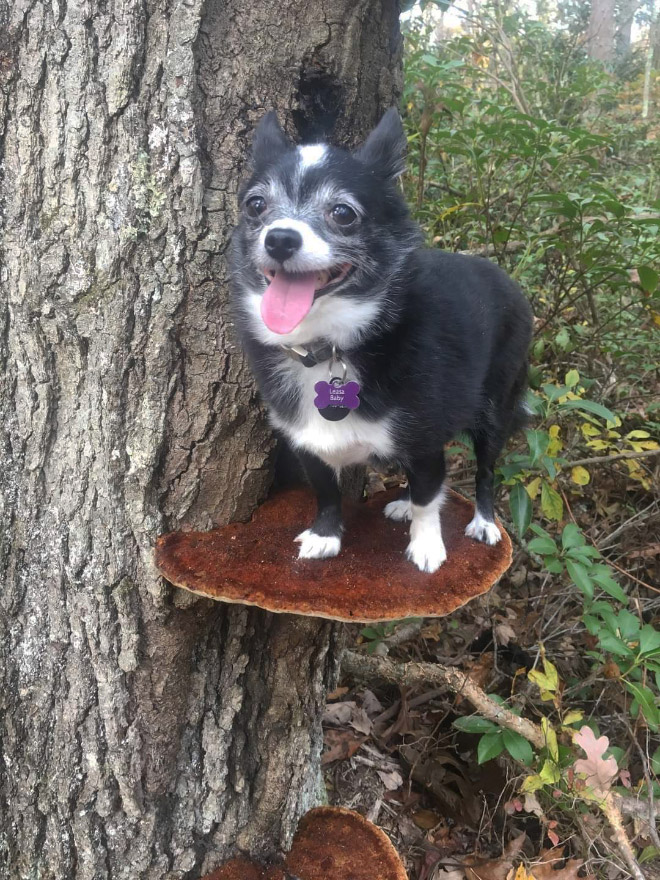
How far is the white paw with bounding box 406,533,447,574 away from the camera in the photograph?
1733mm

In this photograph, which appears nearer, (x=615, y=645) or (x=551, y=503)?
(x=615, y=645)

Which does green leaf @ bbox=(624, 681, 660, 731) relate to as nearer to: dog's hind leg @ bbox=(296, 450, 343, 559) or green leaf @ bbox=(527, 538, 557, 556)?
green leaf @ bbox=(527, 538, 557, 556)

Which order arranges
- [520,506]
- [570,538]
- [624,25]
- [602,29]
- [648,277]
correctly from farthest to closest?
[624,25] < [602,29] < [648,277] < [520,506] < [570,538]

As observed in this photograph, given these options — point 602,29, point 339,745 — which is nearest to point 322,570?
point 339,745

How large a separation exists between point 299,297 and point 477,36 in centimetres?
416

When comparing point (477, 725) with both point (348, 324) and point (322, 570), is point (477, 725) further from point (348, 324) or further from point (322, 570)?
point (348, 324)

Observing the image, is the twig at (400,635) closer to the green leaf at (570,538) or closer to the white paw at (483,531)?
the white paw at (483,531)

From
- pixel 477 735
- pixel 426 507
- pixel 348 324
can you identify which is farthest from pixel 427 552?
pixel 477 735

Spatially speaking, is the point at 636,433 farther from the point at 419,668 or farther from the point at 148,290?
the point at 148,290

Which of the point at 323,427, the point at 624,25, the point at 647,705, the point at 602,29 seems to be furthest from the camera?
the point at 624,25

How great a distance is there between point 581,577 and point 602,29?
11.1m

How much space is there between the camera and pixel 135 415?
1.75 metres

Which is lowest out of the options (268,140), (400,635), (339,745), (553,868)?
(339,745)

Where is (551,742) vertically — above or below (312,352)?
below
